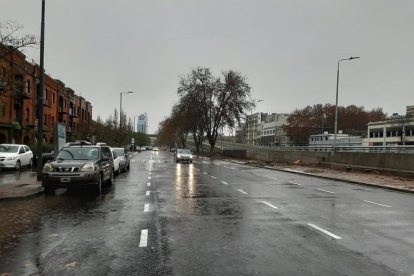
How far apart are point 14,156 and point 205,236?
2244 centimetres

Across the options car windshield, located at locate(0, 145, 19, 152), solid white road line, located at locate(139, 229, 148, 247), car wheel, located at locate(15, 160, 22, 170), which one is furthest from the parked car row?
car windshield, located at locate(0, 145, 19, 152)

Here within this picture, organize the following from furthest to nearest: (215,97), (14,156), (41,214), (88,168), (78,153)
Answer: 1. (215,97)
2. (14,156)
3. (78,153)
4. (88,168)
5. (41,214)

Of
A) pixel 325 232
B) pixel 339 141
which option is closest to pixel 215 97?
pixel 339 141

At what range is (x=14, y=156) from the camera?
27.3 metres

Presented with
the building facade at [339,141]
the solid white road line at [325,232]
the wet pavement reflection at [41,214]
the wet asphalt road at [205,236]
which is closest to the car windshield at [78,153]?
the wet pavement reflection at [41,214]

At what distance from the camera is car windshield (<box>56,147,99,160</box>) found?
16.7m

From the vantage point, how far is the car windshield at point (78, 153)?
16.7 m

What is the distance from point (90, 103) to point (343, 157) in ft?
228

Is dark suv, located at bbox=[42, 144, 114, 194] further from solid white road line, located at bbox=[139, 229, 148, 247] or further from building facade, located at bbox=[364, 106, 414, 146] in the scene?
building facade, located at bbox=[364, 106, 414, 146]

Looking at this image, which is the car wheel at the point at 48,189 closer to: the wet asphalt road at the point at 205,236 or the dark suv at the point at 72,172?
the dark suv at the point at 72,172

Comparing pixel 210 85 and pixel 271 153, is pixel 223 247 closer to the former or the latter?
pixel 271 153

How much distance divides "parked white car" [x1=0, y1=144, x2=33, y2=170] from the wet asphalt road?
1404cm

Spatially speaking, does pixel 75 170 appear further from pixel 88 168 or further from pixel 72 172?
pixel 88 168

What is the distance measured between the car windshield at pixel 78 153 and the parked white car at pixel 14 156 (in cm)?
1155
